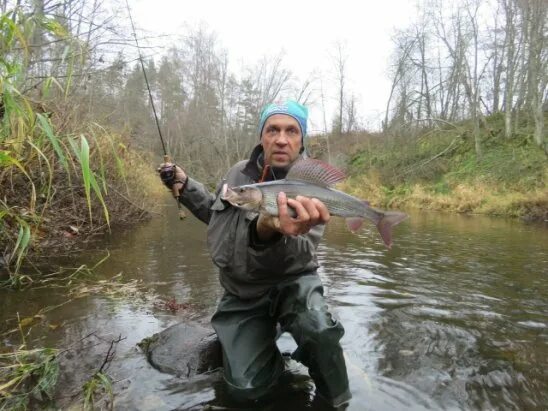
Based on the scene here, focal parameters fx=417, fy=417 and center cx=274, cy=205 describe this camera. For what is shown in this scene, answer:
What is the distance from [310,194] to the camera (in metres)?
2.64

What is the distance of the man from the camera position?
2.89 meters

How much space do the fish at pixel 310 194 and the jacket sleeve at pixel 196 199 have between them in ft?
3.95

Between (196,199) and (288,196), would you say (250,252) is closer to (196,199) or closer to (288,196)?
(288,196)

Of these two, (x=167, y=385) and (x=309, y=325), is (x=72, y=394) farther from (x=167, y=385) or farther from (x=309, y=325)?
(x=309, y=325)

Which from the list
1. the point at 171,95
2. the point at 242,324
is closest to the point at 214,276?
the point at 242,324

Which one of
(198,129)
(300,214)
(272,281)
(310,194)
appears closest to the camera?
(300,214)

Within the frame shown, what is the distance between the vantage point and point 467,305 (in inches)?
214

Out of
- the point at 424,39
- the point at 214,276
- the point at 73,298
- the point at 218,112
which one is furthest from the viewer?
the point at 218,112

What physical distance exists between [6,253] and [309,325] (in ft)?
14.4

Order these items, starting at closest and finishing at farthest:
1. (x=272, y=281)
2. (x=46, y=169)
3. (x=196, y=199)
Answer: (x=272, y=281)
(x=196, y=199)
(x=46, y=169)

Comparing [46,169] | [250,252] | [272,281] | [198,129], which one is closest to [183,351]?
[272,281]

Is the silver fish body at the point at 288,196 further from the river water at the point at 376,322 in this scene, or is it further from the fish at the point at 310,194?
the river water at the point at 376,322

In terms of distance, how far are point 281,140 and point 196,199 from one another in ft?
3.47

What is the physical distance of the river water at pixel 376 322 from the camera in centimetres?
320
